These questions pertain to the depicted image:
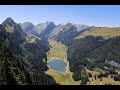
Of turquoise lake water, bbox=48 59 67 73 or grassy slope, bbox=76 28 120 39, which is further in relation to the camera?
grassy slope, bbox=76 28 120 39

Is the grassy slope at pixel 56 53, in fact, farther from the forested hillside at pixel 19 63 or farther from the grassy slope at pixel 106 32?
the grassy slope at pixel 106 32

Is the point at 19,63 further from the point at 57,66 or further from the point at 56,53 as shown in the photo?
the point at 56,53

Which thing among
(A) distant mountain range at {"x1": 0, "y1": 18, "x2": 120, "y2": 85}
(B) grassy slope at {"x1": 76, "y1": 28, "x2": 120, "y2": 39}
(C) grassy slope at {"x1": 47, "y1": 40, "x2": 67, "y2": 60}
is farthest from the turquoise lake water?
(B) grassy slope at {"x1": 76, "y1": 28, "x2": 120, "y2": 39}

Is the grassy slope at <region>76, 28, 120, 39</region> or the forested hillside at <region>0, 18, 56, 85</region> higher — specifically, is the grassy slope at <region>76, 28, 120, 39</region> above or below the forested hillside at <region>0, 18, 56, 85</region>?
above

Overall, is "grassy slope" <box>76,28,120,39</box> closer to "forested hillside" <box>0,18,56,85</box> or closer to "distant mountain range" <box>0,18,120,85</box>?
"distant mountain range" <box>0,18,120,85</box>

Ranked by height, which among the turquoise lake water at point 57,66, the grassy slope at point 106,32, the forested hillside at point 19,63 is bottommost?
the turquoise lake water at point 57,66

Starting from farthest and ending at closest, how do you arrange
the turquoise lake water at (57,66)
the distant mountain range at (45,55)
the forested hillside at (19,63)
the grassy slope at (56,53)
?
the grassy slope at (56,53)
the turquoise lake water at (57,66)
the distant mountain range at (45,55)
the forested hillside at (19,63)

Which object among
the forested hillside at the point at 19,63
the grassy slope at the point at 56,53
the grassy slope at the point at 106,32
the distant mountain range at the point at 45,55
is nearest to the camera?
the forested hillside at the point at 19,63

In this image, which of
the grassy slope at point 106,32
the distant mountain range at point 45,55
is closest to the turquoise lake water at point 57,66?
the distant mountain range at point 45,55

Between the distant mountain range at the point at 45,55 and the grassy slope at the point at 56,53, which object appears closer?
the distant mountain range at the point at 45,55

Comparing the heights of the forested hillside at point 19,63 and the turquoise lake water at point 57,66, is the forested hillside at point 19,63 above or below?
above
